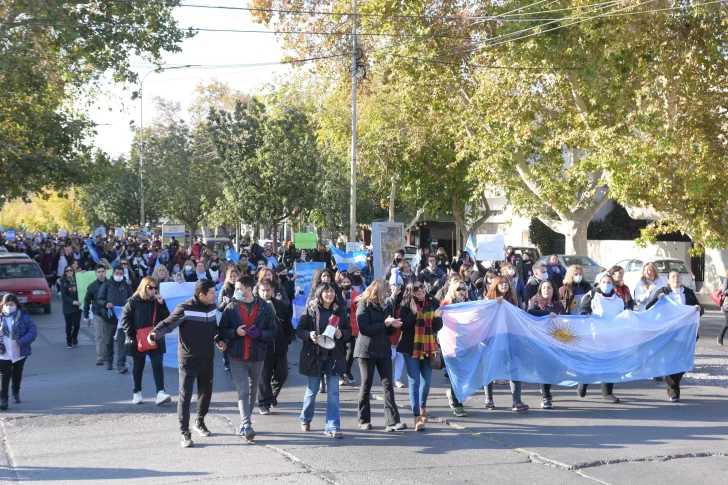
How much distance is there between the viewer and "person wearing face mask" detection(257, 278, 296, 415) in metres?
9.62

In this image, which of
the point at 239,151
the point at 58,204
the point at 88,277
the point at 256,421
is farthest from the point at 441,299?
the point at 58,204

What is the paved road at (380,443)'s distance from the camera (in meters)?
7.03

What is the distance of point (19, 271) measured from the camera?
72.4 feet

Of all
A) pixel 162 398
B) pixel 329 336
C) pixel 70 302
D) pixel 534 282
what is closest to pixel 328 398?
pixel 329 336

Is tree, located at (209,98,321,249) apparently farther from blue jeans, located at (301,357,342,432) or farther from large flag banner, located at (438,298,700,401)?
blue jeans, located at (301,357,342,432)

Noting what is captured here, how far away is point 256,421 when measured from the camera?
923 cm

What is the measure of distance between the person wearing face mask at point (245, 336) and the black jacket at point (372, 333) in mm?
922

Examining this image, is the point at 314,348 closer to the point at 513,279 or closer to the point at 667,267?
the point at 513,279

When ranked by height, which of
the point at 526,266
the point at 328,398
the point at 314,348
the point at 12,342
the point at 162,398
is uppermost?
the point at 526,266

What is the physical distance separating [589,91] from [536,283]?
11.8 meters

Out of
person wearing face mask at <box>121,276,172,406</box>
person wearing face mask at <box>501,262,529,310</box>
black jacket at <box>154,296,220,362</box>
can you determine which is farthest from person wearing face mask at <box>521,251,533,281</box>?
black jacket at <box>154,296,220,362</box>

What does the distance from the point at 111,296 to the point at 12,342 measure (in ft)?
7.90

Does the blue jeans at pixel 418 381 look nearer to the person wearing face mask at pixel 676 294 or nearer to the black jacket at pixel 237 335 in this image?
the black jacket at pixel 237 335

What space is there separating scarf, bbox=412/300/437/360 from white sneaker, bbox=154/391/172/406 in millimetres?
3266
